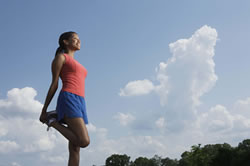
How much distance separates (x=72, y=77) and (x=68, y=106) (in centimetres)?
55

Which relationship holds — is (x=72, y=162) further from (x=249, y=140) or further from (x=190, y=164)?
(x=249, y=140)

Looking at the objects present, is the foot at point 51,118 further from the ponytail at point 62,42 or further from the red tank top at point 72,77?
the ponytail at point 62,42

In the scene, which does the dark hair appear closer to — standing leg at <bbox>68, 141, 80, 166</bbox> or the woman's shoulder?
the woman's shoulder

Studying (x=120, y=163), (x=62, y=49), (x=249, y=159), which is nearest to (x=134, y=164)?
(x=120, y=163)

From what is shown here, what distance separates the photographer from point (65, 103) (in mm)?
4160

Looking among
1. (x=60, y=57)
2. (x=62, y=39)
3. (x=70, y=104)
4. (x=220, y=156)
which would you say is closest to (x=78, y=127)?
Result: (x=70, y=104)

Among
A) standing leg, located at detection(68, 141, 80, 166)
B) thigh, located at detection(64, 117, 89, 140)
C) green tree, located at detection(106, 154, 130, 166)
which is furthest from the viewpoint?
green tree, located at detection(106, 154, 130, 166)

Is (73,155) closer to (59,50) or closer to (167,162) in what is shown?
(59,50)

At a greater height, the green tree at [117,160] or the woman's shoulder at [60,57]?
the green tree at [117,160]

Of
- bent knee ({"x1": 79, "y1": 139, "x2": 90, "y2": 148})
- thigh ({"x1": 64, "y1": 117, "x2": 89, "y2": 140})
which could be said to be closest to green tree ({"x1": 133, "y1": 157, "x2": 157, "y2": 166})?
bent knee ({"x1": 79, "y1": 139, "x2": 90, "y2": 148})

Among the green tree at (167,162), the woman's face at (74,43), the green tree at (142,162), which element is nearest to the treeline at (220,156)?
the green tree at (142,162)

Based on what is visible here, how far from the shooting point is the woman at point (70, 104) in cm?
407

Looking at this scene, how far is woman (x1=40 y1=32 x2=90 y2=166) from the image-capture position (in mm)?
4074

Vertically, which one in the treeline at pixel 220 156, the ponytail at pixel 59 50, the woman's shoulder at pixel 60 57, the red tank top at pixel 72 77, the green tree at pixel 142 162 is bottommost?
the red tank top at pixel 72 77
